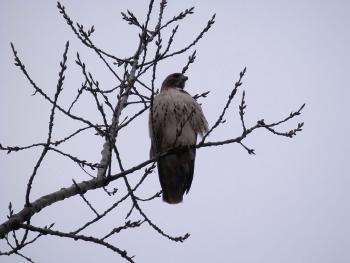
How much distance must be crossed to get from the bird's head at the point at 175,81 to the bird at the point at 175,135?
15 cm

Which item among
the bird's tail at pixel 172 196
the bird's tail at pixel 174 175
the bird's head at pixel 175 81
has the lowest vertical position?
the bird's tail at pixel 172 196

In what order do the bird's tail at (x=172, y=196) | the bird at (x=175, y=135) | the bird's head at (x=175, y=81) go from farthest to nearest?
1. the bird's head at (x=175, y=81)
2. the bird's tail at (x=172, y=196)
3. the bird at (x=175, y=135)

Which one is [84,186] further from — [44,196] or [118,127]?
[118,127]

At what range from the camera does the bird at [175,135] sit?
466 cm

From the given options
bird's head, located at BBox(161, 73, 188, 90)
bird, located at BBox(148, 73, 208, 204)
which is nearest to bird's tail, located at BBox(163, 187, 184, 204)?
bird, located at BBox(148, 73, 208, 204)

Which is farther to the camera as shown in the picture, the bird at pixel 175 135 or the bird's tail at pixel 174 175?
the bird's tail at pixel 174 175

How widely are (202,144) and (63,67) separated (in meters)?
1.35

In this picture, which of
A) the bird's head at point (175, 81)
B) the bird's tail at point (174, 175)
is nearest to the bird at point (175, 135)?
the bird's tail at point (174, 175)

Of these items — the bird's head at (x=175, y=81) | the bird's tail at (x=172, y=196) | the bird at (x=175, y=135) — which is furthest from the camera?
the bird's head at (x=175, y=81)

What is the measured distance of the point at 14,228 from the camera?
2342 millimetres

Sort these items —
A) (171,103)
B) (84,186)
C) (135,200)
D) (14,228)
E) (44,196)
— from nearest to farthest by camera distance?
(14,228) → (44,196) → (84,186) → (135,200) → (171,103)

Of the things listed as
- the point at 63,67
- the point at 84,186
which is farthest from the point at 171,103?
the point at 63,67

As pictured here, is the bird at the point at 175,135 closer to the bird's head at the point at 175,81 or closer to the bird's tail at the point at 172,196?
the bird's tail at the point at 172,196

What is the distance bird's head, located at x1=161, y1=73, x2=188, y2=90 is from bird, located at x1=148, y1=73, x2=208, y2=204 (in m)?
0.15
